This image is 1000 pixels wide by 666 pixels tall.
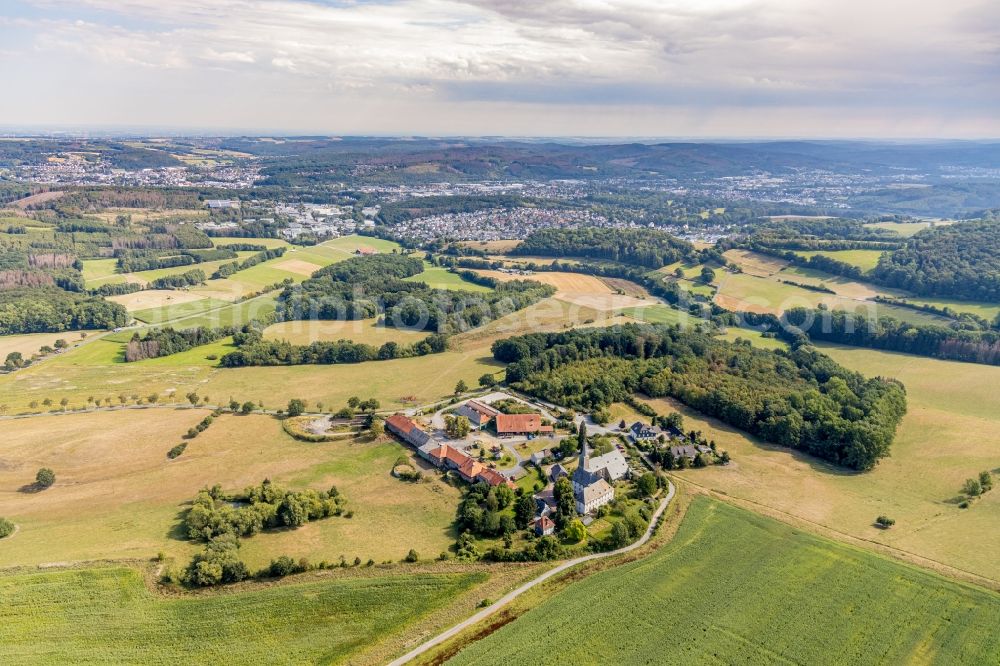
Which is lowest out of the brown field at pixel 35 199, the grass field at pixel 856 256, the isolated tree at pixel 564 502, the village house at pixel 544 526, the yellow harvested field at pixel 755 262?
the village house at pixel 544 526

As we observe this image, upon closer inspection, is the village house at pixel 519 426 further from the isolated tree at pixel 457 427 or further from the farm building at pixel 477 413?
the isolated tree at pixel 457 427

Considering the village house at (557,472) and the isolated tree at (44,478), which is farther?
the village house at (557,472)

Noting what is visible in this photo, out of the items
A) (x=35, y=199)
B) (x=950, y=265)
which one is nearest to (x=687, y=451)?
(x=950, y=265)

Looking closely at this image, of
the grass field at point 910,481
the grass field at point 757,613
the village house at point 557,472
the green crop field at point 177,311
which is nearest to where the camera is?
the grass field at point 757,613

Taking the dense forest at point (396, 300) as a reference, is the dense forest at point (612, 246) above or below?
above

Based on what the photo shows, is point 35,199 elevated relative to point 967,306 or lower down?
elevated

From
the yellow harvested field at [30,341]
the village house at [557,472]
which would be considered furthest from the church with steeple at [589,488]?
the yellow harvested field at [30,341]

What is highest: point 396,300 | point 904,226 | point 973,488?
point 904,226

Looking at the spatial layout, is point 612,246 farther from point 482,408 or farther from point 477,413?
point 477,413
